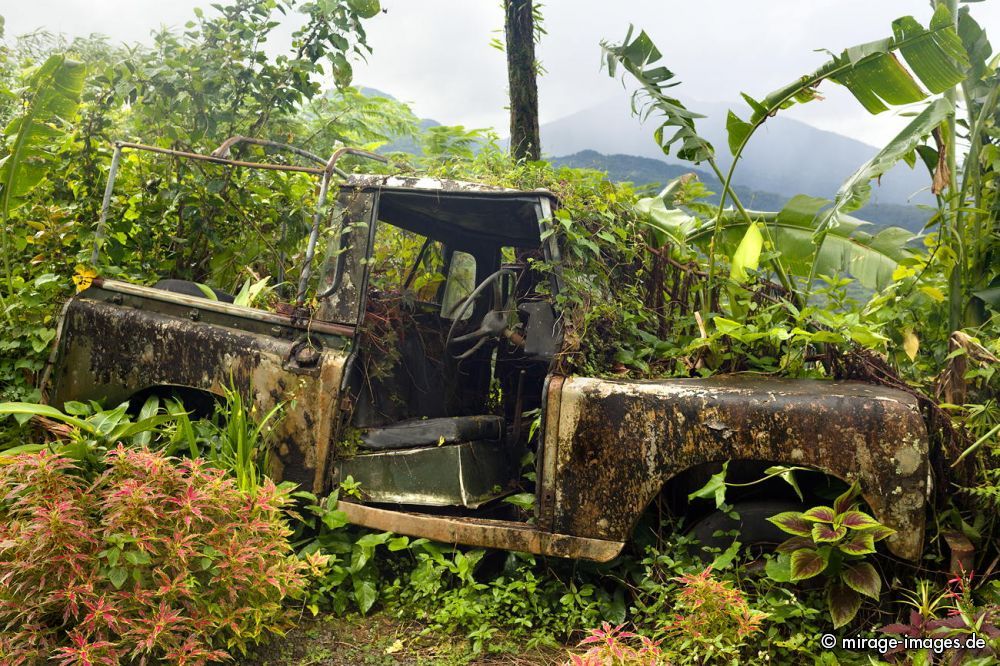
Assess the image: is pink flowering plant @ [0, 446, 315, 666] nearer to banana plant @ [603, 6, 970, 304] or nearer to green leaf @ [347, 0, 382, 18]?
banana plant @ [603, 6, 970, 304]

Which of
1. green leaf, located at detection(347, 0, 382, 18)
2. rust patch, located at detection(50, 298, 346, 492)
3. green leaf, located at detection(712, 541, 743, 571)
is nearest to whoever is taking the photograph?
green leaf, located at detection(712, 541, 743, 571)

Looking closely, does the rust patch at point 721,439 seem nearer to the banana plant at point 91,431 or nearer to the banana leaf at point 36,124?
the banana plant at point 91,431

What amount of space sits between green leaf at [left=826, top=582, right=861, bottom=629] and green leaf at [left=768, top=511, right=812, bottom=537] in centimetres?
27

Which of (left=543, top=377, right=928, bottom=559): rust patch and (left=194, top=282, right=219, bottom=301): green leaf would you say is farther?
(left=194, top=282, right=219, bottom=301): green leaf

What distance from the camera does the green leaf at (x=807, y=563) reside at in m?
3.18

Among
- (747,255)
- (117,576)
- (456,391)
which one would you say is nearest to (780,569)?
(747,255)

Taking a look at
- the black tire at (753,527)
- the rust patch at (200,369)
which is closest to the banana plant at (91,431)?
the rust patch at (200,369)

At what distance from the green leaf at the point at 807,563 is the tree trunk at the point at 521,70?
5202 millimetres

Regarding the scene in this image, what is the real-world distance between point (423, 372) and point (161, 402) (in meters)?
1.49

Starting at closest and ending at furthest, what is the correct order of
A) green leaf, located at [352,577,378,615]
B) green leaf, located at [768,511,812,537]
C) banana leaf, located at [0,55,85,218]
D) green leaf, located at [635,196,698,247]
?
green leaf, located at [768,511,812,537] → green leaf, located at [352,577,378,615] → green leaf, located at [635,196,698,247] → banana leaf, located at [0,55,85,218]

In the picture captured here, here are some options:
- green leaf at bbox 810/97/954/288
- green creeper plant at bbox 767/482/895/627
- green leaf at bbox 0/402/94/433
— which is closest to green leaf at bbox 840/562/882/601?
green creeper plant at bbox 767/482/895/627

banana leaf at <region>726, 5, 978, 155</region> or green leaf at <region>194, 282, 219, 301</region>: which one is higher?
banana leaf at <region>726, 5, 978, 155</region>

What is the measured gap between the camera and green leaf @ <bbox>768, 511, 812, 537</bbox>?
3.23 metres

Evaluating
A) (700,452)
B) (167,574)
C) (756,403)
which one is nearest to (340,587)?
(167,574)
